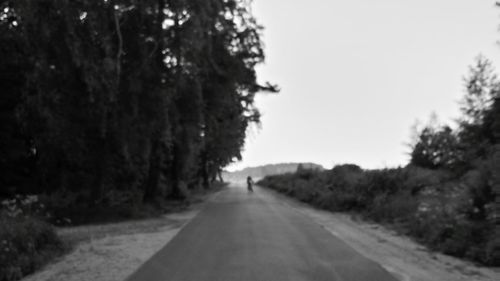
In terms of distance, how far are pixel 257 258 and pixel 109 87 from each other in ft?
36.6

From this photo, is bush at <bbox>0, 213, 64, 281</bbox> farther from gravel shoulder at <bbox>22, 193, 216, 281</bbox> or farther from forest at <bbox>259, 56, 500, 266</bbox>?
forest at <bbox>259, 56, 500, 266</bbox>

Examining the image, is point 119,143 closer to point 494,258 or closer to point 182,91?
point 182,91

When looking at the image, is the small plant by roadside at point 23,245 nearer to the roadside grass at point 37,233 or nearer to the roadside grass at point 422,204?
the roadside grass at point 37,233

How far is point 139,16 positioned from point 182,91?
13.8 ft

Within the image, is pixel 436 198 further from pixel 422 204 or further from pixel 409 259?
pixel 409 259

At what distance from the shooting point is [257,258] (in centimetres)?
1136

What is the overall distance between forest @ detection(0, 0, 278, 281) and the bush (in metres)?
0.08

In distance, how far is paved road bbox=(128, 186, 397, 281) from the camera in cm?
955

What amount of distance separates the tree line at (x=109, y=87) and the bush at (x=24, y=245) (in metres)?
7.05

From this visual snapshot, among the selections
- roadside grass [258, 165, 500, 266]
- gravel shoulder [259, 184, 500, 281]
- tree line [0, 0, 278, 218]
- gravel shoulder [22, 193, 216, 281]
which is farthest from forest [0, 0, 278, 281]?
roadside grass [258, 165, 500, 266]

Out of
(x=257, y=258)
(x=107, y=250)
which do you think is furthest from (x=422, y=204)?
(x=107, y=250)

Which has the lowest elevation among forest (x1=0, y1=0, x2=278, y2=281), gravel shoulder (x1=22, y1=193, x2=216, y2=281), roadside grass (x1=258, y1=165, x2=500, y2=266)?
gravel shoulder (x1=22, y1=193, x2=216, y2=281)

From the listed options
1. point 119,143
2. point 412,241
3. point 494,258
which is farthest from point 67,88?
point 494,258

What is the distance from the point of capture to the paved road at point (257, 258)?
9.55m
